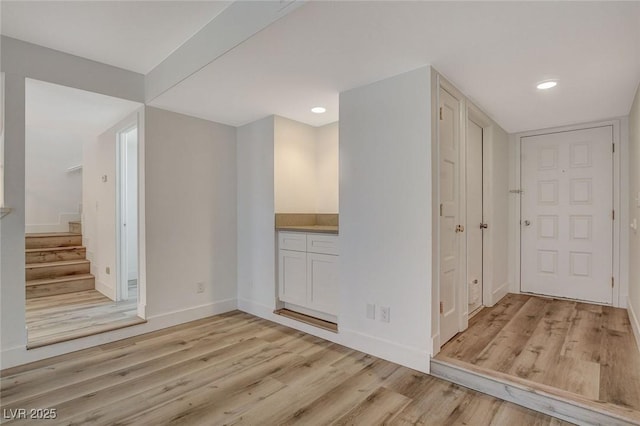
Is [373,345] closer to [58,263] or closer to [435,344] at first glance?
[435,344]

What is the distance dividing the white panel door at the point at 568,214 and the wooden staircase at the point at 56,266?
5837mm

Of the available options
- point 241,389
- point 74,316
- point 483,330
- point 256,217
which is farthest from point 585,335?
point 74,316

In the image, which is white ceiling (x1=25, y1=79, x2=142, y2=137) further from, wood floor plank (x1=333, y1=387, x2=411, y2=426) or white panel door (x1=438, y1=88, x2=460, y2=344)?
wood floor plank (x1=333, y1=387, x2=411, y2=426)

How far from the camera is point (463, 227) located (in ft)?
9.04

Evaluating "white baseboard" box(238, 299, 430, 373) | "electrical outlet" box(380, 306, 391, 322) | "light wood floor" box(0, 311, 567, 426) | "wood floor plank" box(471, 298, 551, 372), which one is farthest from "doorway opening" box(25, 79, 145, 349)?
"wood floor plank" box(471, 298, 551, 372)

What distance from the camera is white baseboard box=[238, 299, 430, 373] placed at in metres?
2.28

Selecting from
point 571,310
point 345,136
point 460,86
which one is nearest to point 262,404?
point 345,136

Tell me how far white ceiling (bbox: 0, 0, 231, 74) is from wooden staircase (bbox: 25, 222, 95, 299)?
2.93 m

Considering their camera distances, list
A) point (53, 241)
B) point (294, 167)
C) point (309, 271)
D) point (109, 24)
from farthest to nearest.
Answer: point (53, 241) < point (294, 167) < point (309, 271) < point (109, 24)

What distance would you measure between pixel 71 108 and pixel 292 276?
2.80 metres

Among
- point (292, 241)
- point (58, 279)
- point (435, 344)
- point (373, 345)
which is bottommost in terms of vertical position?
point (373, 345)

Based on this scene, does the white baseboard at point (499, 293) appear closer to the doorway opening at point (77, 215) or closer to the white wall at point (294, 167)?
the white wall at point (294, 167)

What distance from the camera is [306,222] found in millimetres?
3711

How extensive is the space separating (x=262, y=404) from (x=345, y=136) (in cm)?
206
